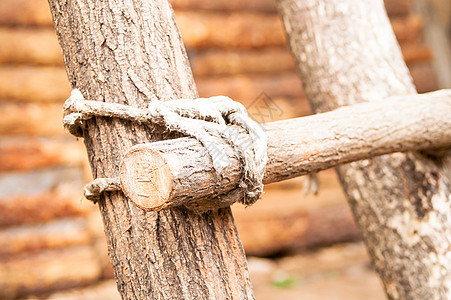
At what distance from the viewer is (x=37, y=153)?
125 inches

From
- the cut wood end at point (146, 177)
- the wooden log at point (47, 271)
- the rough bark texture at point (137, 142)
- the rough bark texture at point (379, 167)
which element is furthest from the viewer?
the wooden log at point (47, 271)

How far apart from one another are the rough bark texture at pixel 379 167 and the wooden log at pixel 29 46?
2.21 m

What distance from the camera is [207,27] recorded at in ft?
12.3

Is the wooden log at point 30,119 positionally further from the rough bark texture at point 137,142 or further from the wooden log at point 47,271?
the rough bark texture at point 137,142

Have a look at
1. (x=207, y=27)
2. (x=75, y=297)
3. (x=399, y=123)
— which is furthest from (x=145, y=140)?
(x=207, y=27)

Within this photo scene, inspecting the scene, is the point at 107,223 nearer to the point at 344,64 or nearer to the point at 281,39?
the point at 344,64

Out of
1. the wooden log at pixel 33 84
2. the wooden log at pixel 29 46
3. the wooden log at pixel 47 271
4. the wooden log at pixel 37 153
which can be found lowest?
the wooden log at pixel 47 271

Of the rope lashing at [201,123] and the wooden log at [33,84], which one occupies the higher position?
the wooden log at [33,84]

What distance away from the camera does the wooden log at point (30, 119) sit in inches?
123

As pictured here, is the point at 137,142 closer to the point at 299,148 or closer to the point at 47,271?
the point at 299,148

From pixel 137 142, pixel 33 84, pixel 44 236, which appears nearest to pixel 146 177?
pixel 137 142

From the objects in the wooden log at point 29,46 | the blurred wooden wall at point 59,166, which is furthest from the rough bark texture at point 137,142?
the wooden log at point 29,46

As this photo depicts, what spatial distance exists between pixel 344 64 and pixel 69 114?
1.00 meters

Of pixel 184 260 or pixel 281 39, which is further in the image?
pixel 281 39
